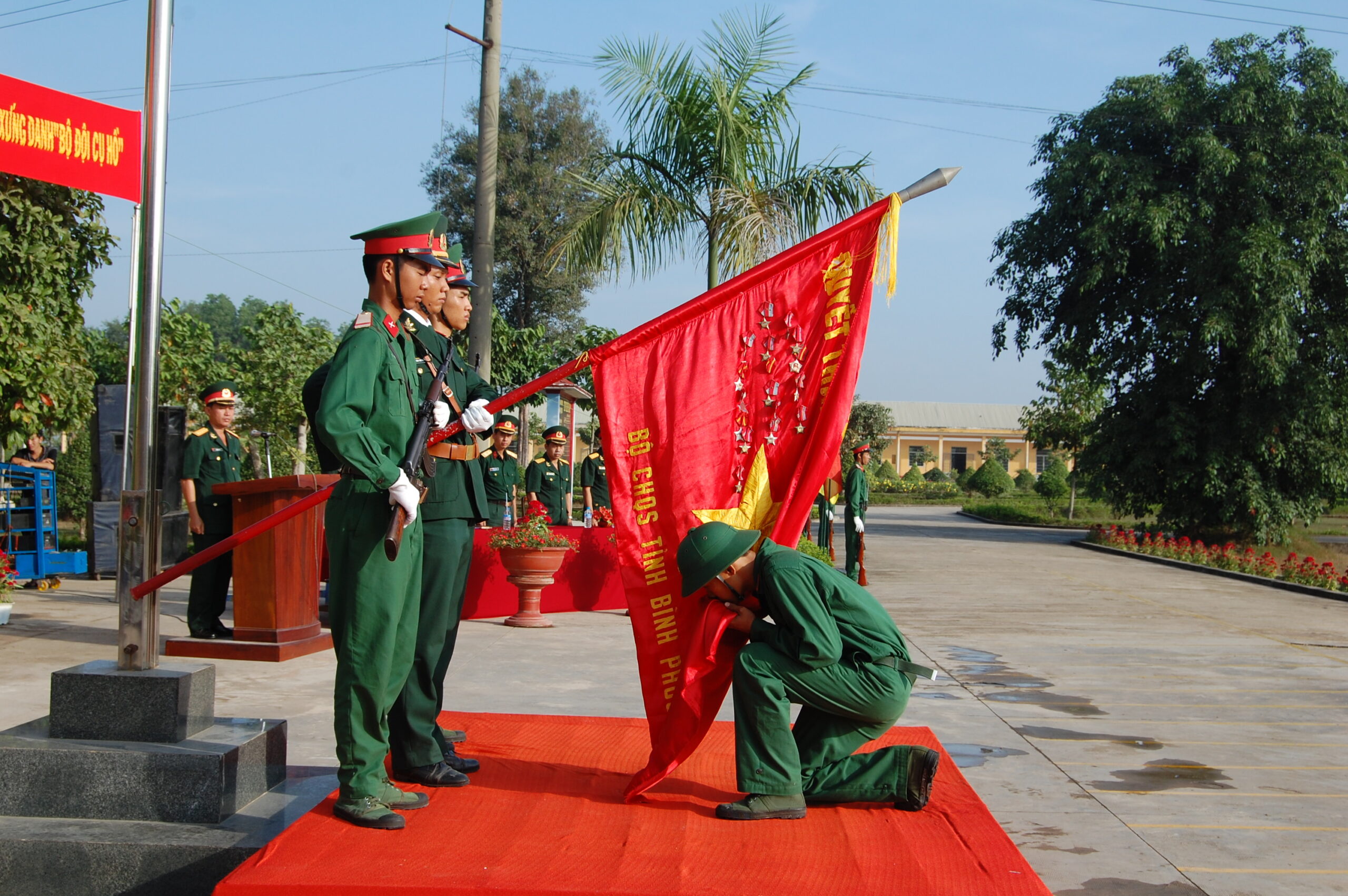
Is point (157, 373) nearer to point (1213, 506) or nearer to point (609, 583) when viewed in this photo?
point (609, 583)

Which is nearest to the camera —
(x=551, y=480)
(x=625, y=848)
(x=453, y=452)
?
(x=625, y=848)

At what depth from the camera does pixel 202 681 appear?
3959mm

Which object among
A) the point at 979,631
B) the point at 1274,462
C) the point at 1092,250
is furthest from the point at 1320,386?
the point at 979,631

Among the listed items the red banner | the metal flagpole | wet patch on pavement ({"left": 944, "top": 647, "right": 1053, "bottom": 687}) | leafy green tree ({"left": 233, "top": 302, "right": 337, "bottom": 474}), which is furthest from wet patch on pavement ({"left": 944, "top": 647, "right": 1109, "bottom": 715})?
leafy green tree ({"left": 233, "top": 302, "right": 337, "bottom": 474})

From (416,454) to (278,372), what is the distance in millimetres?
19866

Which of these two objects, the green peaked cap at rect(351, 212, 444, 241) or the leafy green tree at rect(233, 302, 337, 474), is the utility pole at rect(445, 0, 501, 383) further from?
the leafy green tree at rect(233, 302, 337, 474)

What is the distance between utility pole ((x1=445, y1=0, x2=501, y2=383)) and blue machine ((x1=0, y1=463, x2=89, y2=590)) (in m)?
5.09

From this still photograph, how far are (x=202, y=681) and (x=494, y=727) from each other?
1.39 metres

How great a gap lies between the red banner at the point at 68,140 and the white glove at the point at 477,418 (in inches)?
75.9

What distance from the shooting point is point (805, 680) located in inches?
149

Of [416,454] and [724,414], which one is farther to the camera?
[724,414]

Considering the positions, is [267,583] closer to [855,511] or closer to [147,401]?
[147,401]

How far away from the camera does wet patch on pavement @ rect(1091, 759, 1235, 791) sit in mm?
5105

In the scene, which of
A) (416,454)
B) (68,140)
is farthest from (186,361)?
(416,454)
